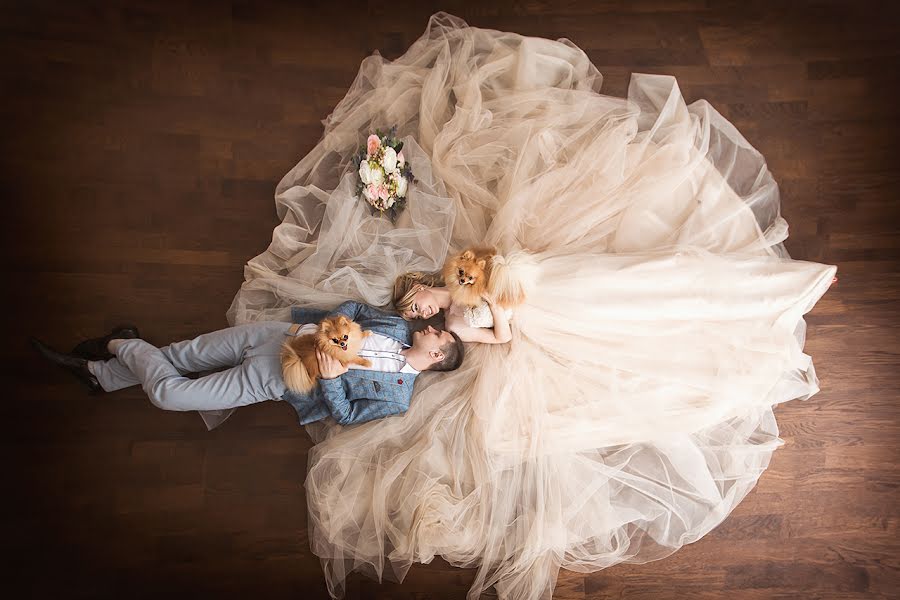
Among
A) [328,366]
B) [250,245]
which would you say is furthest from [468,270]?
[250,245]

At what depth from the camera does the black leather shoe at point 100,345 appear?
2.21 metres

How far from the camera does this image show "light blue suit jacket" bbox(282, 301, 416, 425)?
2.01m

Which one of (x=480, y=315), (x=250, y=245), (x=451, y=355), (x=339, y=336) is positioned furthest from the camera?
(x=250, y=245)

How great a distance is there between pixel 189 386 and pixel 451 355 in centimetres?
98

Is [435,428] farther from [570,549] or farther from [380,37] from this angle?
[380,37]

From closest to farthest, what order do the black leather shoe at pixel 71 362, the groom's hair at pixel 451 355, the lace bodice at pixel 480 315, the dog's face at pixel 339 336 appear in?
the dog's face at pixel 339 336
the lace bodice at pixel 480 315
the groom's hair at pixel 451 355
the black leather shoe at pixel 71 362

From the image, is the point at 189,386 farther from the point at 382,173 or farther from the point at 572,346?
the point at 572,346

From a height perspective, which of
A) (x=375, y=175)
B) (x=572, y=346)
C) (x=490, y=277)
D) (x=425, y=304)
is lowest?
(x=572, y=346)

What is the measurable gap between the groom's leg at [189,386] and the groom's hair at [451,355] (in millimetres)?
672

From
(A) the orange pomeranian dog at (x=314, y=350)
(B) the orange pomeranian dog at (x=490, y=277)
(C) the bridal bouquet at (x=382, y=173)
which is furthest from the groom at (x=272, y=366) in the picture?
(C) the bridal bouquet at (x=382, y=173)

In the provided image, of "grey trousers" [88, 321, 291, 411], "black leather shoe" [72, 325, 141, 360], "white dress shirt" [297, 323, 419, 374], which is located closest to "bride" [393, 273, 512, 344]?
"white dress shirt" [297, 323, 419, 374]

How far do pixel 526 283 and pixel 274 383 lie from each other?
1.00m

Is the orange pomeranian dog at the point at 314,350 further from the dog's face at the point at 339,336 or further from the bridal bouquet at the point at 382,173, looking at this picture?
the bridal bouquet at the point at 382,173

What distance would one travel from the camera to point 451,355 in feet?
6.72
